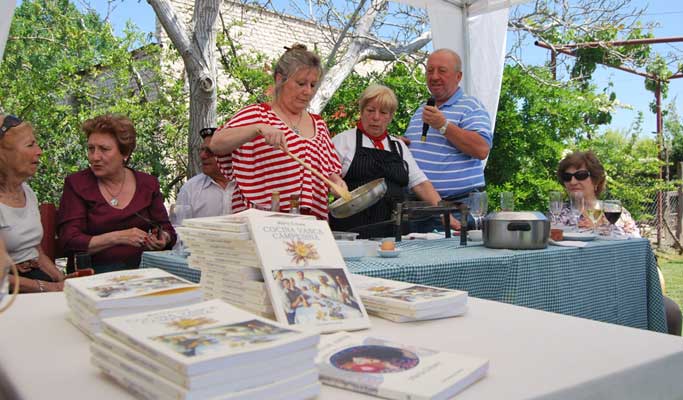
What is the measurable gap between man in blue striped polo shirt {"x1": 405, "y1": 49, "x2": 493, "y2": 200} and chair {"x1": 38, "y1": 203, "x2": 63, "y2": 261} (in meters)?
2.18

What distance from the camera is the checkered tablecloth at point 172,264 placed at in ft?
6.24

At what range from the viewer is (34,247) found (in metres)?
3.08

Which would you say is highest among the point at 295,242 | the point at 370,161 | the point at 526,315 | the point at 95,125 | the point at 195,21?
the point at 195,21

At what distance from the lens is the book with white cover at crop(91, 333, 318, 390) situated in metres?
0.73

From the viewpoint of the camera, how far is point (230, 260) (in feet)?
4.31

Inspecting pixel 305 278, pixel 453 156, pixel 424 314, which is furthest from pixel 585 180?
pixel 305 278

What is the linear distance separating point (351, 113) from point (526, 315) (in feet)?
21.0

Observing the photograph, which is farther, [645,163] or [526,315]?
[645,163]

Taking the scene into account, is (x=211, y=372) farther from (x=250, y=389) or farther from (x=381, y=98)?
(x=381, y=98)

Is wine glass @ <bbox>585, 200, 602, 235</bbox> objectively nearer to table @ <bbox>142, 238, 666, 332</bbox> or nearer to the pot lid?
table @ <bbox>142, 238, 666, 332</bbox>

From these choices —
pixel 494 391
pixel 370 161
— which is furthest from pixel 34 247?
pixel 494 391

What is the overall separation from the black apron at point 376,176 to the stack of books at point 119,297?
1975 millimetres

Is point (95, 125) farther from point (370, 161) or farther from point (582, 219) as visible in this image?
point (582, 219)

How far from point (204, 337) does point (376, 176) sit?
2.56 m
